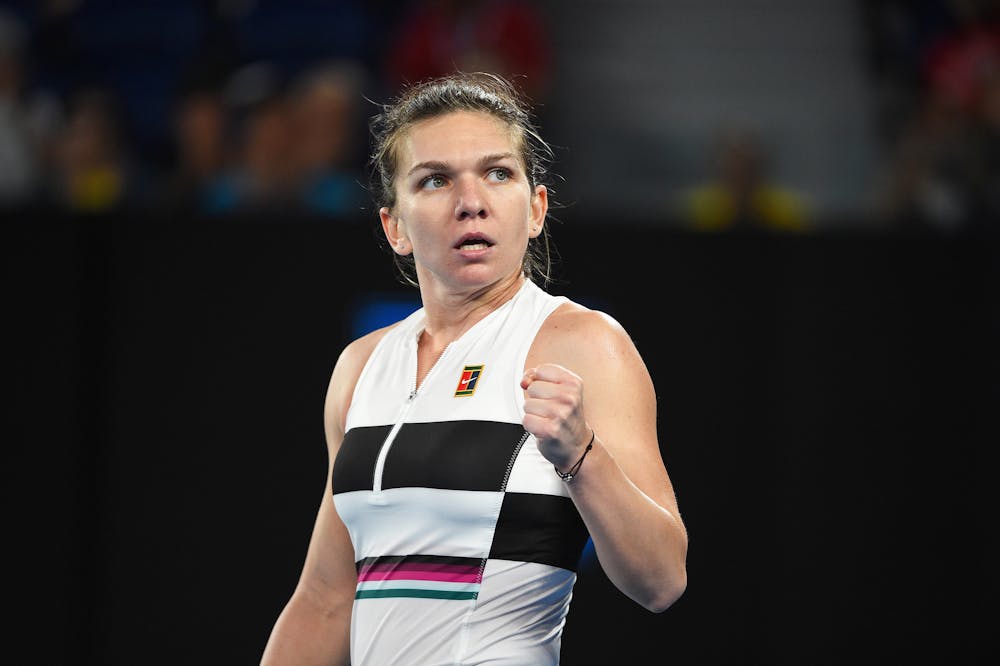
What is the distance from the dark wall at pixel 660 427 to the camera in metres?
5.07

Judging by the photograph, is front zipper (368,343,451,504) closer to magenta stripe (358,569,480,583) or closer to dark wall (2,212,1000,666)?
magenta stripe (358,569,480,583)

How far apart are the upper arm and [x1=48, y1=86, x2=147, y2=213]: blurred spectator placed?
4.00 metres

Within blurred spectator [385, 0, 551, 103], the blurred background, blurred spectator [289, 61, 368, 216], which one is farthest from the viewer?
blurred spectator [385, 0, 551, 103]

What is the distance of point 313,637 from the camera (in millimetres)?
2730

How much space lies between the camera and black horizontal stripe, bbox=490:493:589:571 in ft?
7.59

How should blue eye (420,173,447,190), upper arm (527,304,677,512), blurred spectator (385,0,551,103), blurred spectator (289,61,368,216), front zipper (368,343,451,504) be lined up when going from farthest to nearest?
blurred spectator (385,0,551,103), blurred spectator (289,61,368,216), blue eye (420,173,447,190), front zipper (368,343,451,504), upper arm (527,304,677,512)

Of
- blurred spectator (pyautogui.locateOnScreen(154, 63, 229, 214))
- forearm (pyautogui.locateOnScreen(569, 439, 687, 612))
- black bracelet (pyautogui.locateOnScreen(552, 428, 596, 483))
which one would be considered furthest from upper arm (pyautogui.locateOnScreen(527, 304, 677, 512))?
blurred spectator (pyautogui.locateOnScreen(154, 63, 229, 214))

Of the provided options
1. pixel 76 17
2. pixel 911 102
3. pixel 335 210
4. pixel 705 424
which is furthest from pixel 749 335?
pixel 76 17

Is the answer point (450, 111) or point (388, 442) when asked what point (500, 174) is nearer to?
point (450, 111)

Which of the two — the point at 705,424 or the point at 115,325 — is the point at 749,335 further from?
the point at 115,325

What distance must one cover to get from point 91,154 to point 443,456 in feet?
14.1

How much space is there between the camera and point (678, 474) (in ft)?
17.1

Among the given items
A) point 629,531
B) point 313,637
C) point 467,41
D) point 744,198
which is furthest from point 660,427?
point 629,531

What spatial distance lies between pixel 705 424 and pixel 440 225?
9.61 feet
